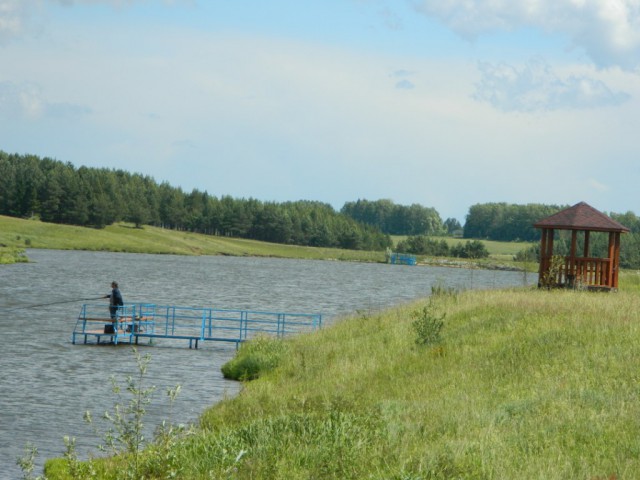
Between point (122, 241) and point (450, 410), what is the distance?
155820mm

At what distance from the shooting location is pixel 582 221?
40844 millimetres

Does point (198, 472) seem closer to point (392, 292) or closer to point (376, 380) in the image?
point (376, 380)

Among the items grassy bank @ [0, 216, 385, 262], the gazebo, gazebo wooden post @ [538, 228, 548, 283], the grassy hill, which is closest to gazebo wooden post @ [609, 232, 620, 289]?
the gazebo

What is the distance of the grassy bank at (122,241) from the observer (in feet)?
495

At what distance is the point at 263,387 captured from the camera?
22.6m

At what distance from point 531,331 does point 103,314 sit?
3510 cm

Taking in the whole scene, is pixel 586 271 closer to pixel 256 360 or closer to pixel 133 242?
pixel 256 360

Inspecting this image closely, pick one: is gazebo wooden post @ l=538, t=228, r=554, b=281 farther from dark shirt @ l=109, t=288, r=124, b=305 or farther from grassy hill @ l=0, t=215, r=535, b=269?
grassy hill @ l=0, t=215, r=535, b=269

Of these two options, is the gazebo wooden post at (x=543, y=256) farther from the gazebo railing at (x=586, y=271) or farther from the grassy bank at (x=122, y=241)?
the grassy bank at (x=122, y=241)

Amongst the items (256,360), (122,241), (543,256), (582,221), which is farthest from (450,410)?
(122,241)

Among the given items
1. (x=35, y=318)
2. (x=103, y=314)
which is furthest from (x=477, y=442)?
(x=103, y=314)

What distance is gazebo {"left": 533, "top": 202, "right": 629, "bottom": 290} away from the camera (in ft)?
132

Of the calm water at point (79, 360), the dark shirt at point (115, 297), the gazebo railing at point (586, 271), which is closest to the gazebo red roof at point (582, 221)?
the gazebo railing at point (586, 271)

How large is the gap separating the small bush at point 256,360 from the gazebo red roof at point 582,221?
1592 cm
